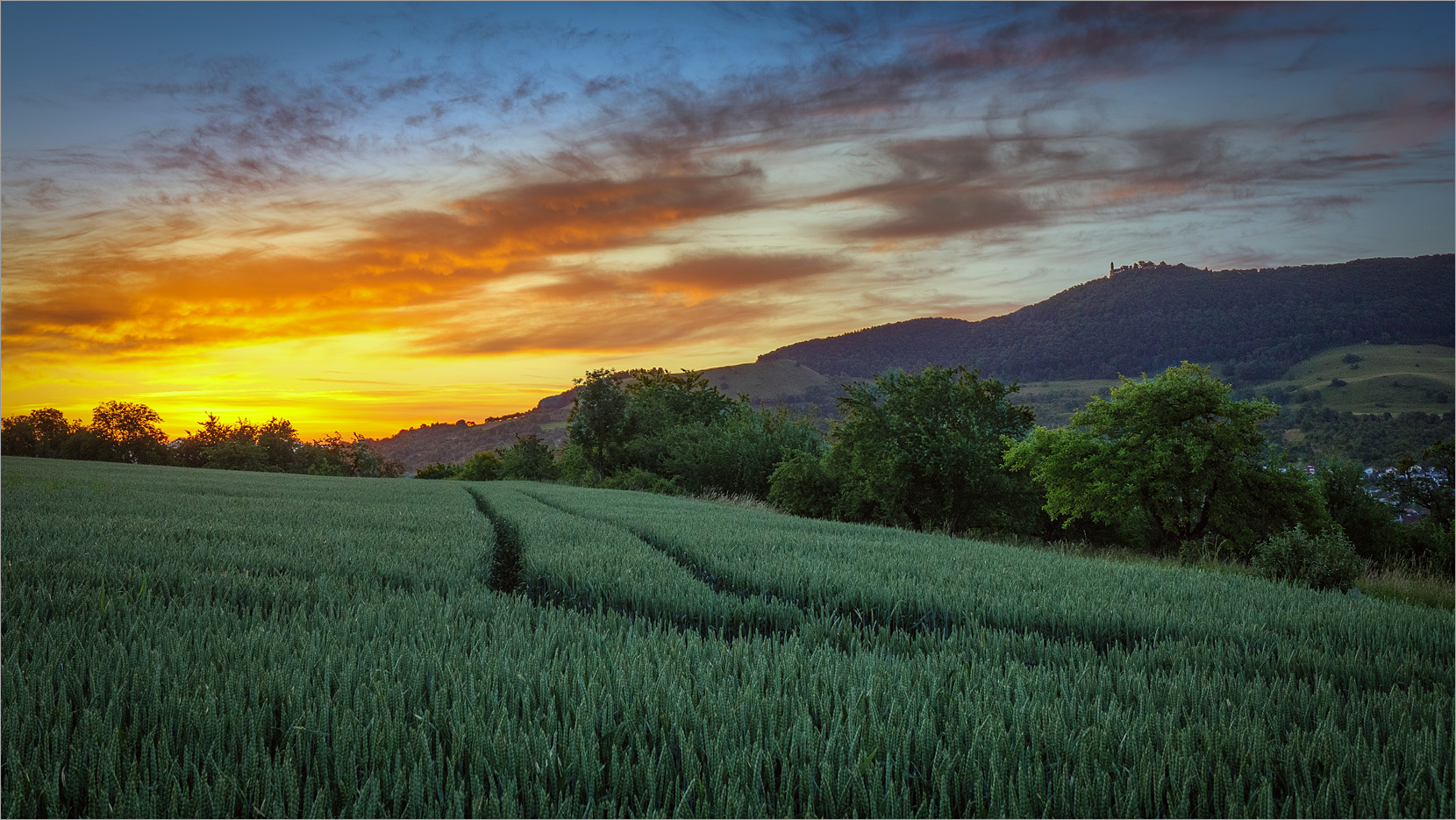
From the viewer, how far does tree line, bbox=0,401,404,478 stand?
51.6 m

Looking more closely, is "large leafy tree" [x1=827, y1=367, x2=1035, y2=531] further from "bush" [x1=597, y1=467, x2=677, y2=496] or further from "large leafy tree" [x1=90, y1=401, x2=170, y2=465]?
"large leafy tree" [x1=90, y1=401, x2=170, y2=465]

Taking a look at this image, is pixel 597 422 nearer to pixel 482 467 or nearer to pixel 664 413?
pixel 664 413

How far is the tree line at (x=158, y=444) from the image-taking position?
51.6 meters

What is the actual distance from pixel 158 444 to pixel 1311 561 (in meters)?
76.0

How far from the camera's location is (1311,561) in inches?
359

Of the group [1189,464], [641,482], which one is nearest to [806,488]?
[641,482]

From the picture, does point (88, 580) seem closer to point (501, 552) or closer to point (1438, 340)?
point (501, 552)

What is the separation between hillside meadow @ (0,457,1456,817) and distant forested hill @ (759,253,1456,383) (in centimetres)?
8088

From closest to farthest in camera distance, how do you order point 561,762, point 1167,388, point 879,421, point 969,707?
point 561,762 → point 969,707 → point 1167,388 → point 879,421

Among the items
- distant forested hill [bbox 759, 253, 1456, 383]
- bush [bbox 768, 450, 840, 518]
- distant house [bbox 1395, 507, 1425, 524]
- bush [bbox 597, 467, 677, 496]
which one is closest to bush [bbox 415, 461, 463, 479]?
bush [bbox 597, 467, 677, 496]

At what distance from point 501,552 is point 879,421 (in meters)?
19.1

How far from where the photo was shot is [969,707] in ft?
7.92

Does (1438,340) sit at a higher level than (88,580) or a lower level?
higher

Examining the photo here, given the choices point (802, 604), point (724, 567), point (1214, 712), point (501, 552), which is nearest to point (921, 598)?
point (802, 604)
